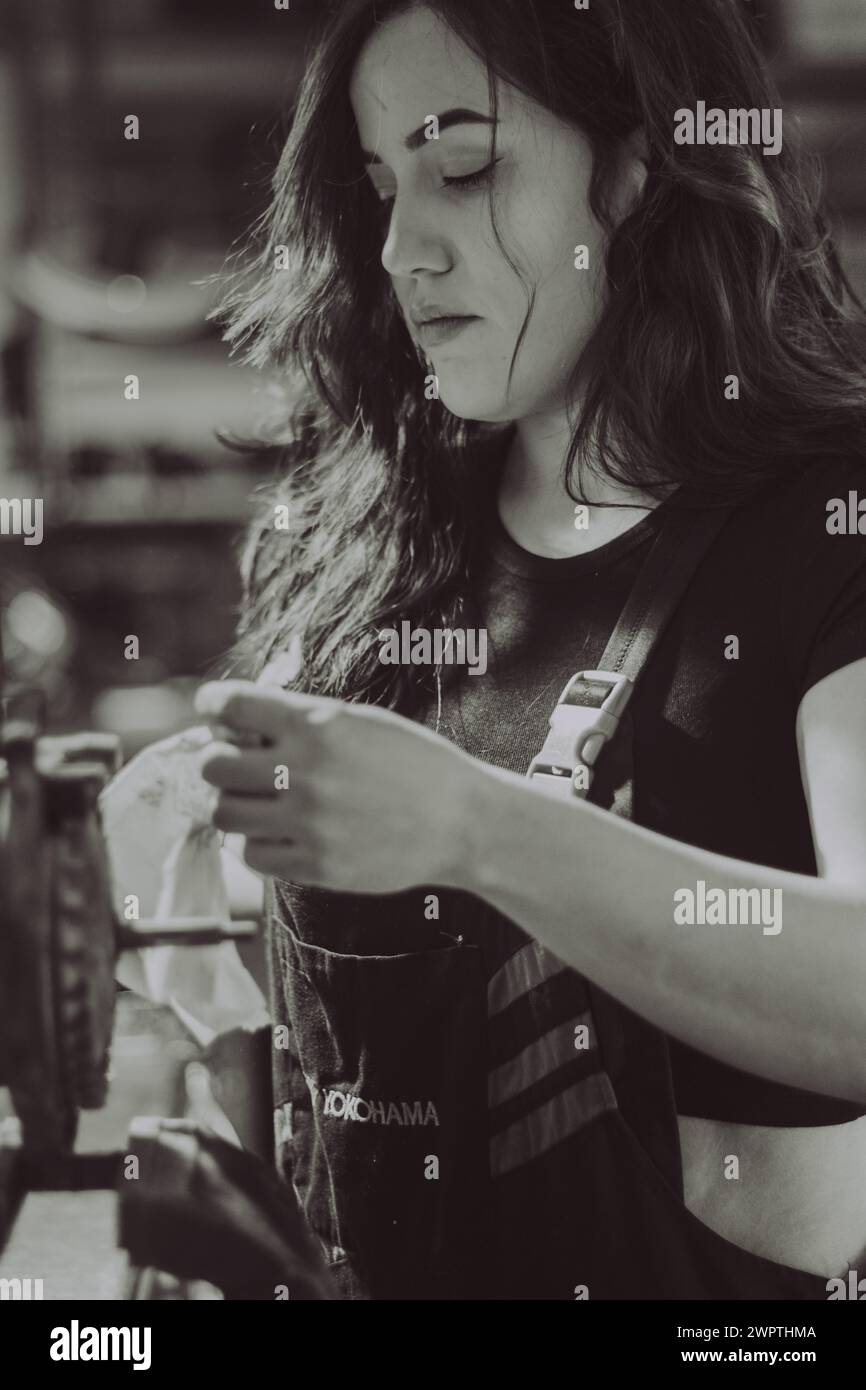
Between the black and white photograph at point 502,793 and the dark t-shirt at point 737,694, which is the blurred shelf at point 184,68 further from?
the dark t-shirt at point 737,694

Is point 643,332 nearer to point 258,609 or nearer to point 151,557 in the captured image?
point 258,609

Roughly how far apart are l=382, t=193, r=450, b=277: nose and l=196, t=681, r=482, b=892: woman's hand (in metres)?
0.35

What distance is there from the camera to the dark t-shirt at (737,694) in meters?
0.76

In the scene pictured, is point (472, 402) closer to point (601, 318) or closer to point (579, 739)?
point (601, 318)

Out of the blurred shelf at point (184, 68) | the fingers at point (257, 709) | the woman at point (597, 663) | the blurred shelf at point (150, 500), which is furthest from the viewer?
the blurred shelf at point (184, 68)

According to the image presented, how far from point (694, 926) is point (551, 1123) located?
0.19 meters

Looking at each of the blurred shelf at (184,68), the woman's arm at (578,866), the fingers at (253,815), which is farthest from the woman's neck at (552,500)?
the blurred shelf at (184,68)

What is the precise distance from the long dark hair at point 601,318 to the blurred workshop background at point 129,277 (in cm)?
141

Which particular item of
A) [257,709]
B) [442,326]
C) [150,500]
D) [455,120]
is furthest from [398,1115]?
[150,500]

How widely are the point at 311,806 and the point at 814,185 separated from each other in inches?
22.5

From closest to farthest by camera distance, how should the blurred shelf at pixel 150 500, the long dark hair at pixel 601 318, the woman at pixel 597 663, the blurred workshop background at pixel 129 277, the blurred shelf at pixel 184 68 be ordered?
the woman at pixel 597 663 < the long dark hair at pixel 601 318 < the blurred workshop background at pixel 129 277 < the blurred shelf at pixel 150 500 < the blurred shelf at pixel 184 68

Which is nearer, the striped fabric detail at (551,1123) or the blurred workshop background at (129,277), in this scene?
the striped fabric detail at (551,1123)

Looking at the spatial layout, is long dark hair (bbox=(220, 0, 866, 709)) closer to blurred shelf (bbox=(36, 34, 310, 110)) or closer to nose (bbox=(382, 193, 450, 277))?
nose (bbox=(382, 193, 450, 277))
